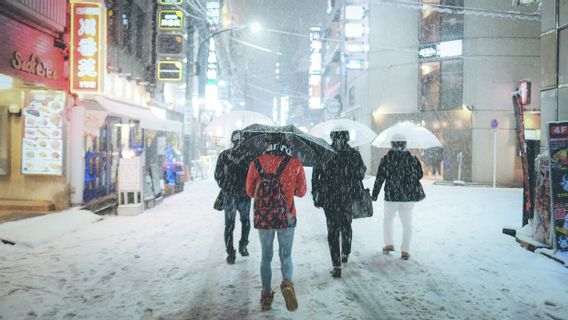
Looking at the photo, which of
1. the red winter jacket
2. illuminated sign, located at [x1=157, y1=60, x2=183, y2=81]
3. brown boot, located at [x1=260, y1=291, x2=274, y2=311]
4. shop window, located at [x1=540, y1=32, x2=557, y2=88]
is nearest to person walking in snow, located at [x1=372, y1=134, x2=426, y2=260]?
the red winter jacket

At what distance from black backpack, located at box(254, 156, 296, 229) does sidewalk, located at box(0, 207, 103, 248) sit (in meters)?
5.13

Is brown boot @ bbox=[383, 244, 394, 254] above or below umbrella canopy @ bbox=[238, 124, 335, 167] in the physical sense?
below

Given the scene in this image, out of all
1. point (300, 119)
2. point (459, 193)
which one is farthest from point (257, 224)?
point (300, 119)

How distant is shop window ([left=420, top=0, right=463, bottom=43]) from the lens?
21.2m

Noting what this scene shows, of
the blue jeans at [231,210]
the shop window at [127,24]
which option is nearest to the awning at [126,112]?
the shop window at [127,24]

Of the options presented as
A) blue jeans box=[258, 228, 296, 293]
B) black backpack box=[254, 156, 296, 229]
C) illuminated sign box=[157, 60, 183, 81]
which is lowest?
blue jeans box=[258, 228, 296, 293]

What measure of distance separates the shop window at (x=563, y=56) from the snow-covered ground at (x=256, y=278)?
312cm

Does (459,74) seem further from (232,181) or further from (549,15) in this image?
(232,181)

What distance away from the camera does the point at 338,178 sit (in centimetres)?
527

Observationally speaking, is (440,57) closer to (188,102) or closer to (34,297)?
(188,102)

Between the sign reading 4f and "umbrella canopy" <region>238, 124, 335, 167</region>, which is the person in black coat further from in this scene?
the sign reading 4f

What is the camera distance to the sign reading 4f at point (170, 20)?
15.8 meters

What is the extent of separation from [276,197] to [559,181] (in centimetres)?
480

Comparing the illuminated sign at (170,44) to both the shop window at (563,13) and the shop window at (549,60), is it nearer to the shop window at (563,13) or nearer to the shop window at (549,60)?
the shop window at (549,60)
